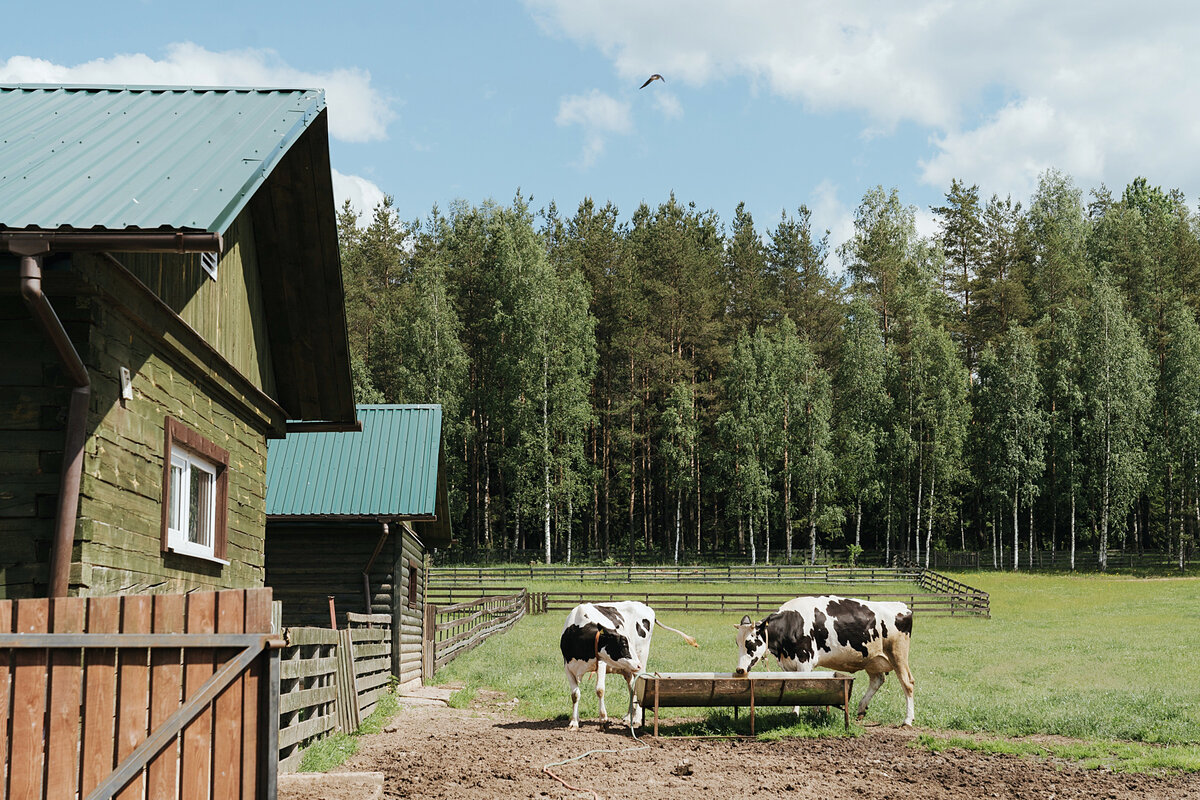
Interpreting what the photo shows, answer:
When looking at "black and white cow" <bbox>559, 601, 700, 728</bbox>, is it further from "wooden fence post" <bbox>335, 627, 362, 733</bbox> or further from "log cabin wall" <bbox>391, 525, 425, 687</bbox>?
"log cabin wall" <bbox>391, 525, 425, 687</bbox>

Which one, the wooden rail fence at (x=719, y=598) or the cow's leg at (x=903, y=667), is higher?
the cow's leg at (x=903, y=667)

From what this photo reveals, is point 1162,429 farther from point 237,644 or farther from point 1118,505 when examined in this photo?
point 237,644

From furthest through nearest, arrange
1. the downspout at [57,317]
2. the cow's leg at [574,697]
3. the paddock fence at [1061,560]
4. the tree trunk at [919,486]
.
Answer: the tree trunk at [919,486], the paddock fence at [1061,560], the cow's leg at [574,697], the downspout at [57,317]

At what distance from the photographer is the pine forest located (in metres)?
53.7

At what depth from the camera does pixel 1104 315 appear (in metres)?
55.4

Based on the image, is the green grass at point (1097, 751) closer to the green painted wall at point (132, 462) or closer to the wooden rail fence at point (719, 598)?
the green painted wall at point (132, 462)

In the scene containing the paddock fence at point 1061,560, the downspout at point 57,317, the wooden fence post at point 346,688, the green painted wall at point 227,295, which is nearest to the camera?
the downspout at point 57,317

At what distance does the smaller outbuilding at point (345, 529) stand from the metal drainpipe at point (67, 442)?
9944mm

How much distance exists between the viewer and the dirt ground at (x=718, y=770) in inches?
324

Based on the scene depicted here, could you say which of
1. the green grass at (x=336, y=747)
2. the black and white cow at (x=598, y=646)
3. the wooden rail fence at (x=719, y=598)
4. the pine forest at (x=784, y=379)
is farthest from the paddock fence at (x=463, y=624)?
the pine forest at (x=784, y=379)

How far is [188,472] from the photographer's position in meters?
8.22

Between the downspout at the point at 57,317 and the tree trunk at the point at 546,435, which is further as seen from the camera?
the tree trunk at the point at 546,435

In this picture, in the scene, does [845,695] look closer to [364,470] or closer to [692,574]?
[364,470]

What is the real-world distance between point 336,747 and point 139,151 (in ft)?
17.6
